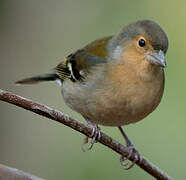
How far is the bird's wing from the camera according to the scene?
415cm

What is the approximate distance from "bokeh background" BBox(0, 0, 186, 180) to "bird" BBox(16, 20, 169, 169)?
140cm

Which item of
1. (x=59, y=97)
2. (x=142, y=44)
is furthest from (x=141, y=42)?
(x=59, y=97)

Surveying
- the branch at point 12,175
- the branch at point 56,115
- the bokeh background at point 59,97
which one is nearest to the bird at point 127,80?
→ the branch at point 56,115

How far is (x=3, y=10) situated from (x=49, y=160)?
205 cm

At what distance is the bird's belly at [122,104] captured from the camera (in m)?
3.64

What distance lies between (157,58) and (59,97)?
2.80m

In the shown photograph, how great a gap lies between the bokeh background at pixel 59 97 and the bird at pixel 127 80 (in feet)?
4.60

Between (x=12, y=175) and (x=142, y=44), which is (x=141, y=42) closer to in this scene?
(x=142, y=44)

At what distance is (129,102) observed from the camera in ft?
11.9

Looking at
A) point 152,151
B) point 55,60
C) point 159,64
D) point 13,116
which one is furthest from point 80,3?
point 159,64

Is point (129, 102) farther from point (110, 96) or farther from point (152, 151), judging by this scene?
point (152, 151)

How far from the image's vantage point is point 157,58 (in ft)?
11.2

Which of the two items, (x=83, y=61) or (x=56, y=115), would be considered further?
(x=83, y=61)

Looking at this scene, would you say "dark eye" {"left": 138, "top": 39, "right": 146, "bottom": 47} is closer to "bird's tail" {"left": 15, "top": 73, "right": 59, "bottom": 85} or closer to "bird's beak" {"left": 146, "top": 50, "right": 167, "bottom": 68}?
"bird's beak" {"left": 146, "top": 50, "right": 167, "bottom": 68}
